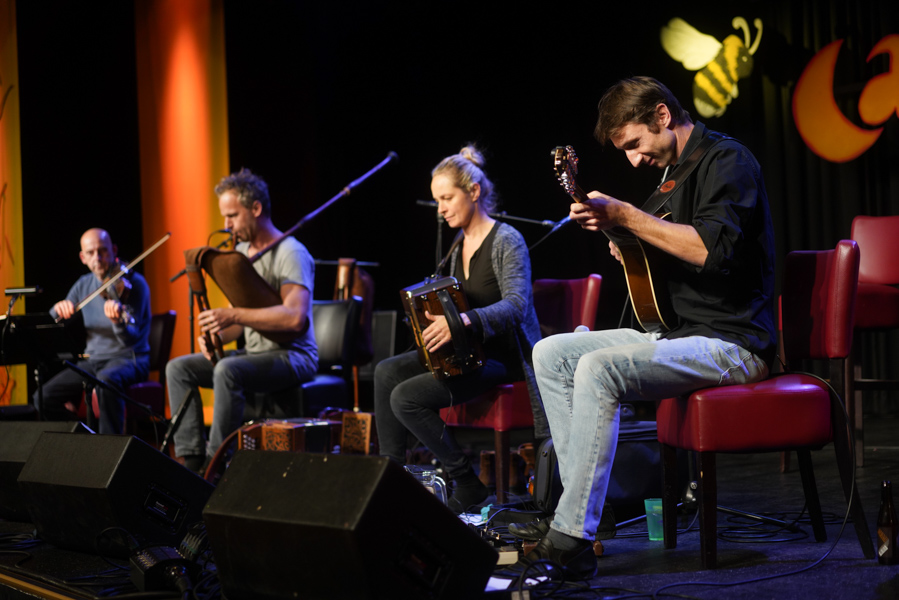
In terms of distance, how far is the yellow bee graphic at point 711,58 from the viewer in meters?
5.20

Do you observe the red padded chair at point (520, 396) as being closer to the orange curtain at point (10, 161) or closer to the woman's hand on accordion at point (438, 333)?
the woman's hand on accordion at point (438, 333)

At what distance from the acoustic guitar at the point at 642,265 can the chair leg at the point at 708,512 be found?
414 millimetres

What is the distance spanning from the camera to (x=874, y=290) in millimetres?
3637

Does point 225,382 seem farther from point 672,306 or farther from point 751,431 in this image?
point 751,431

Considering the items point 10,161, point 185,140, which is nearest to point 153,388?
point 10,161

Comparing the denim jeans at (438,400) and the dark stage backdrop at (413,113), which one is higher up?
the dark stage backdrop at (413,113)

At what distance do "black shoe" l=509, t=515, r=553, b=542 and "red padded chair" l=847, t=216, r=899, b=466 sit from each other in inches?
70.6

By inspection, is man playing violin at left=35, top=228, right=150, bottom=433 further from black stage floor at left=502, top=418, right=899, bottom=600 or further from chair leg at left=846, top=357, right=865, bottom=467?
chair leg at left=846, top=357, right=865, bottom=467

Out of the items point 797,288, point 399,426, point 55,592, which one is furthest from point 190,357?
point 797,288

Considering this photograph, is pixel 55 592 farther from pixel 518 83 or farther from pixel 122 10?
pixel 122 10

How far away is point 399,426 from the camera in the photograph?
3.25 meters

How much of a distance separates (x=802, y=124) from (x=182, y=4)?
4.90 m

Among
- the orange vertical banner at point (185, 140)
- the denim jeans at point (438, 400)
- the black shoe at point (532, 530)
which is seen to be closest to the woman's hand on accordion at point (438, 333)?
the denim jeans at point (438, 400)

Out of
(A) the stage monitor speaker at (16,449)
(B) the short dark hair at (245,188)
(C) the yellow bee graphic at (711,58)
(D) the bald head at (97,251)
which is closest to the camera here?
(A) the stage monitor speaker at (16,449)
